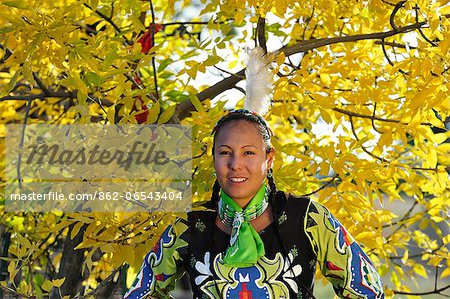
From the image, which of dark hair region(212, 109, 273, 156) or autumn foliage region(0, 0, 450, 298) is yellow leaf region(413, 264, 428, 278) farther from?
dark hair region(212, 109, 273, 156)

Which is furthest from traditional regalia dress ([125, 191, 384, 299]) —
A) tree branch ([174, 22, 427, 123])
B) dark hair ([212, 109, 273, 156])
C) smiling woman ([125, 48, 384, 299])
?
tree branch ([174, 22, 427, 123])

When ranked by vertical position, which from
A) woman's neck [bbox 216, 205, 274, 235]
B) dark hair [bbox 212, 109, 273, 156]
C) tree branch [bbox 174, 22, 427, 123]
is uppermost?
tree branch [bbox 174, 22, 427, 123]

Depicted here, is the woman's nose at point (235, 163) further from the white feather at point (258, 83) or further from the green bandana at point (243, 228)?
the white feather at point (258, 83)

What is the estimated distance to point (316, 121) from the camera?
139 inches

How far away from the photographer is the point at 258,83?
2189 millimetres

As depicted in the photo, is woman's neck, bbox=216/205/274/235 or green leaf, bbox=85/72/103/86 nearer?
woman's neck, bbox=216/205/274/235

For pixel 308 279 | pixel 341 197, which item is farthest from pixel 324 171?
→ pixel 308 279

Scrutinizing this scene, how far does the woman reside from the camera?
1.83m

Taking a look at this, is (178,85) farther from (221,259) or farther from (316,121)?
(221,259)

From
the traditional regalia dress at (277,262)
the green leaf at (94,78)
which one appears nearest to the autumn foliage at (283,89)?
the green leaf at (94,78)

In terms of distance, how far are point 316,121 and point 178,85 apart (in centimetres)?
73

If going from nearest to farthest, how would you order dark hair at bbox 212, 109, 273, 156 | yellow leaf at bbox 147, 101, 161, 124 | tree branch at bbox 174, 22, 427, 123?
dark hair at bbox 212, 109, 273, 156
yellow leaf at bbox 147, 101, 161, 124
tree branch at bbox 174, 22, 427, 123

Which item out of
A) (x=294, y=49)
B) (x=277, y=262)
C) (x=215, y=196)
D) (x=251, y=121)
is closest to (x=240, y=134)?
(x=251, y=121)

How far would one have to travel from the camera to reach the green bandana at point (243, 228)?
182 centimetres
